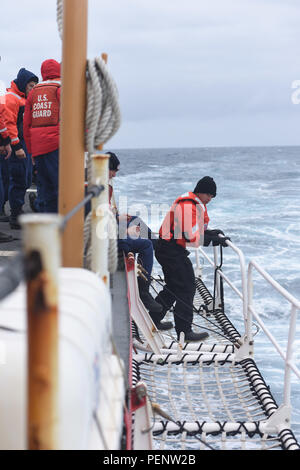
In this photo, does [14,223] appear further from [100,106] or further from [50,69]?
[100,106]

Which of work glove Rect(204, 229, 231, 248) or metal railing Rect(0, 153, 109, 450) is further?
work glove Rect(204, 229, 231, 248)

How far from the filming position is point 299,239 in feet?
58.0

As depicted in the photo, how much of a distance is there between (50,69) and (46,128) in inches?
21.4

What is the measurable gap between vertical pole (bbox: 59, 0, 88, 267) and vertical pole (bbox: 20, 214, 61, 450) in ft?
4.69

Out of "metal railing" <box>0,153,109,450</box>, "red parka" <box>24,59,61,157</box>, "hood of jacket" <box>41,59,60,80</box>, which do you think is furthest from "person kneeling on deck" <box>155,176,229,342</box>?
"metal railing" <box>0,153,109,450</box>

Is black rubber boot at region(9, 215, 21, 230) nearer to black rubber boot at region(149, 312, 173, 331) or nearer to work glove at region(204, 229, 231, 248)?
black rubber boot at region(149, 312, 173, 331)

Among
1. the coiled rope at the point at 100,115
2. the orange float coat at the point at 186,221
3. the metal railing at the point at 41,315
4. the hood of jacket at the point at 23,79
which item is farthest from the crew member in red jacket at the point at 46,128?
the metal railing at the point at 41,315

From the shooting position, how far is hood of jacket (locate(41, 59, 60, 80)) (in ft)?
15.5

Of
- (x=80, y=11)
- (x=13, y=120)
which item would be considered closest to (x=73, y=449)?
(x=80, y=11)

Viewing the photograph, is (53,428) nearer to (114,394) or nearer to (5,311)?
(5,311)

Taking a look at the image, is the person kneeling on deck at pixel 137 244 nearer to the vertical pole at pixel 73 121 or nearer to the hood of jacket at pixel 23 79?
the hood of jacket at pixel 23 79

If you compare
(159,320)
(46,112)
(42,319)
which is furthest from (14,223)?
(42,319)

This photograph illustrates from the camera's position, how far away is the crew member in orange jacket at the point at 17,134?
5898 mm

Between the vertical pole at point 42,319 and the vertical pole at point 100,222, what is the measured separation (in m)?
1.22
